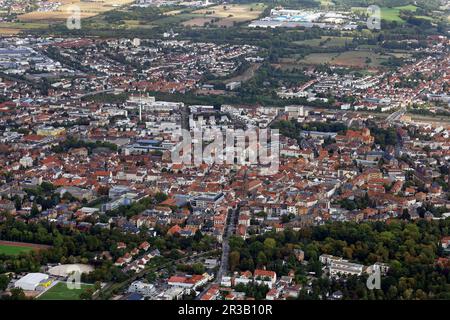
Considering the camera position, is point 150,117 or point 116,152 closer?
point 116,152

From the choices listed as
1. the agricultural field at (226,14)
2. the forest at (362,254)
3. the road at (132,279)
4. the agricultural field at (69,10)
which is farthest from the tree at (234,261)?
the agricultural field at (69,10)

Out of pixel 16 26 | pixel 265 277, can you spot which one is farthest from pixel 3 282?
pixel 16 26

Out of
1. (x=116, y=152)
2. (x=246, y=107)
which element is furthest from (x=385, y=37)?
(x=116, y=152)

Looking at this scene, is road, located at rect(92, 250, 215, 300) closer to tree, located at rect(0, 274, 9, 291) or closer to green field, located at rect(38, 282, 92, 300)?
green field, located at rect(38, 282, 92, 300)

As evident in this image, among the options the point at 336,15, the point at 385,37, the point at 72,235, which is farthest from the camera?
the point at 336,15
